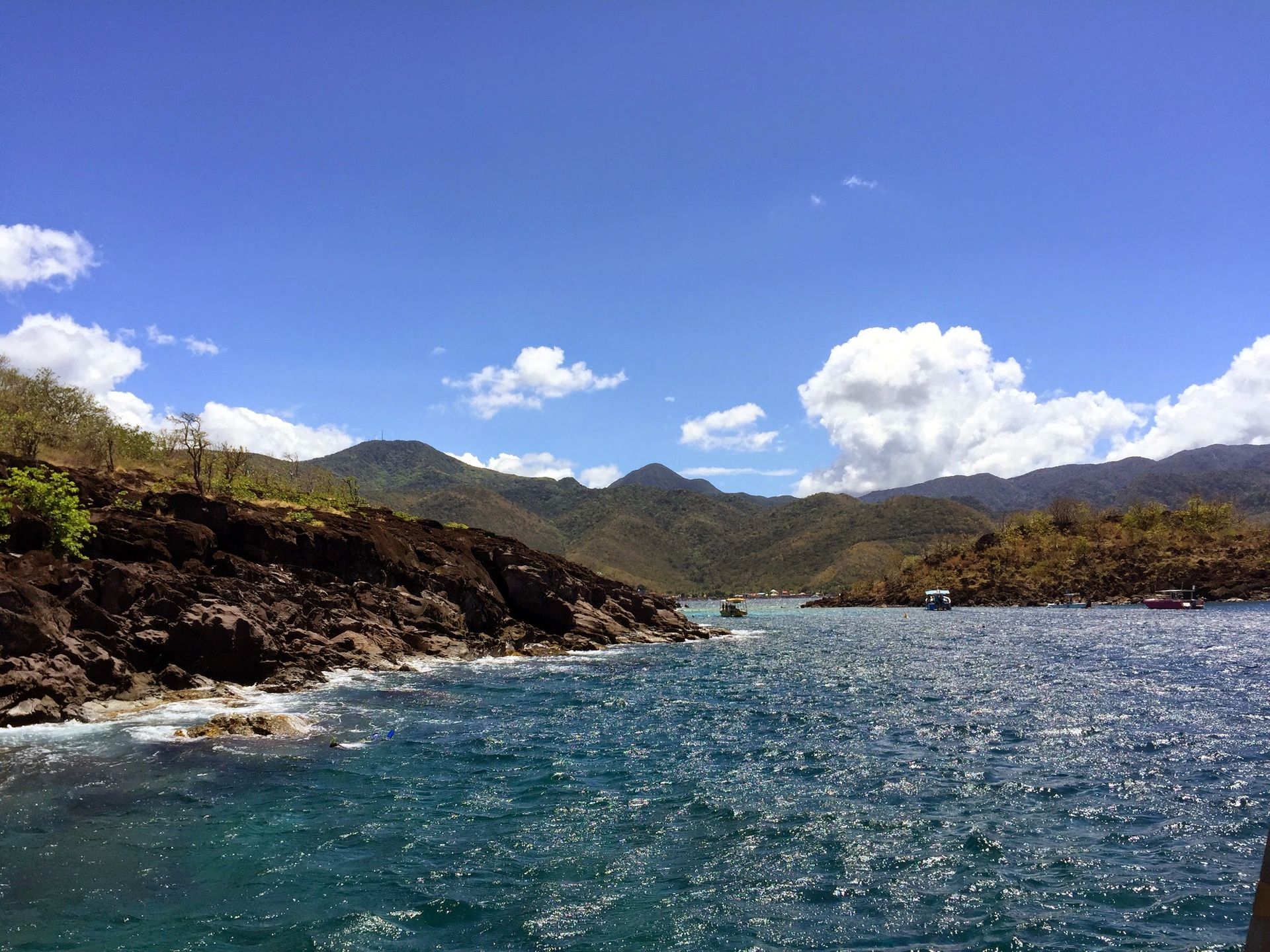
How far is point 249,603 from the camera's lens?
125 feet

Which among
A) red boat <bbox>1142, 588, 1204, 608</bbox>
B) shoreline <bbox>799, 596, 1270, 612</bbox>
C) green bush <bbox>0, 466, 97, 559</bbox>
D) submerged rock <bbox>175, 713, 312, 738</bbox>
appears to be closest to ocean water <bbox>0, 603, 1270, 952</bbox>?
submerged rock <bbox>175, 713, 312, 738</bbox>

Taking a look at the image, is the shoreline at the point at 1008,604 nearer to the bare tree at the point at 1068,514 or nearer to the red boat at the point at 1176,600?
the red boat at the point at 1176,600

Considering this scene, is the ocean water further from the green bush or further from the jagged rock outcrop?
the green bush

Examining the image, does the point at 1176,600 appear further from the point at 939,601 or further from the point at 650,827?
the point at 650,827

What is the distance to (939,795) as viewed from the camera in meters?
18.1

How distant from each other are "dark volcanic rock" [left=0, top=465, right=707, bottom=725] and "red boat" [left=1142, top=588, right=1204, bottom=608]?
91768 mm

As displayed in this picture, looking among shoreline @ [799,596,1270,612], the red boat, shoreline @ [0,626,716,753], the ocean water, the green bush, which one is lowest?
shoreline @ [799,596,1270,612]

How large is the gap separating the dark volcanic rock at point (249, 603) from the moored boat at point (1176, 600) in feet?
301

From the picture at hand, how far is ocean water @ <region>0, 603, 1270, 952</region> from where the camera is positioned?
1148cm

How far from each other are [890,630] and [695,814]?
75592mm

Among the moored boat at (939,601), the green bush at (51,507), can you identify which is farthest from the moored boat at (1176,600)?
the green bush at (51,507)

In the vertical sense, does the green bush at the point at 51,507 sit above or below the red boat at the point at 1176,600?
above

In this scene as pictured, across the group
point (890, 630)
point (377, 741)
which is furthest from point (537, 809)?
point (890, 630)

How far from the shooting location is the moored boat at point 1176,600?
362ft
